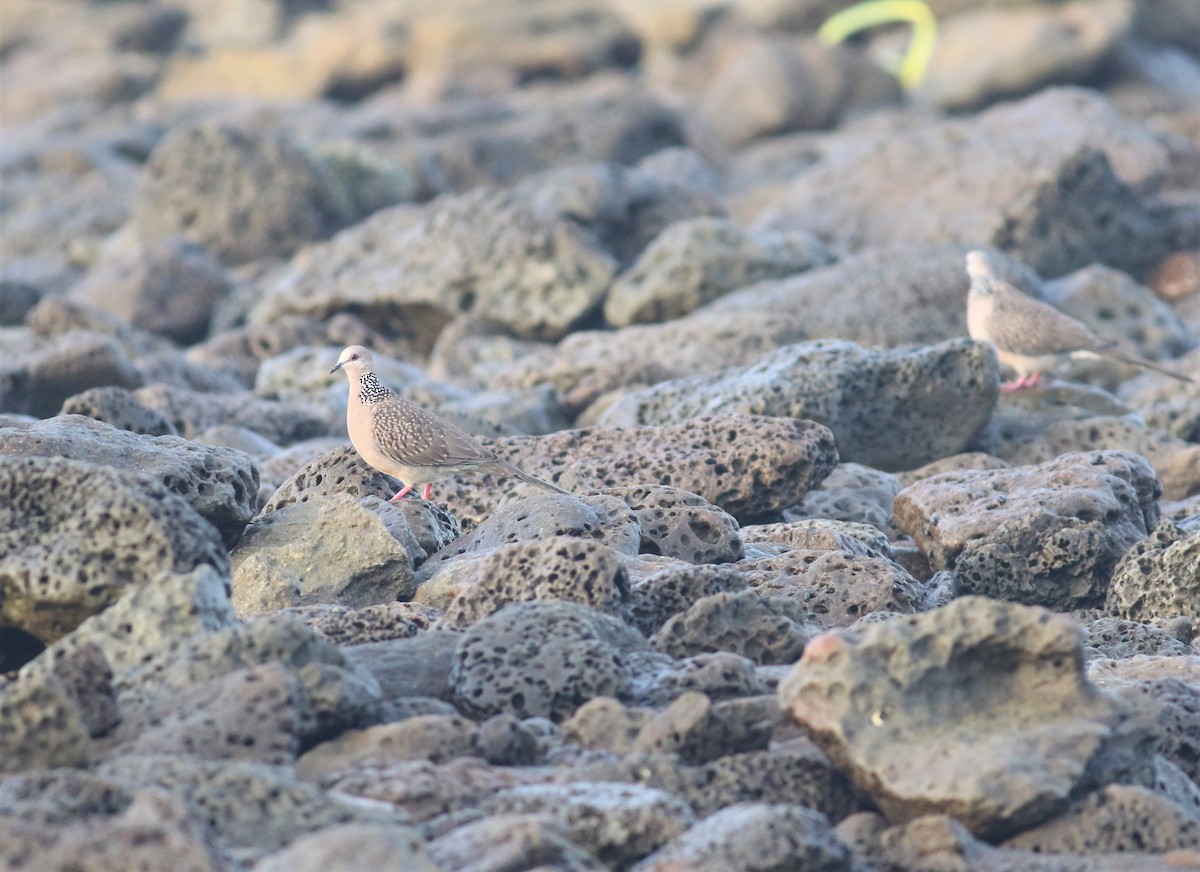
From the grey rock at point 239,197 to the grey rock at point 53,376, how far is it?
848cm

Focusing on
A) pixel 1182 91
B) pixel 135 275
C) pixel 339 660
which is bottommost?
pixel 1182 91

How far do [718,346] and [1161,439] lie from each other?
3.98 meters

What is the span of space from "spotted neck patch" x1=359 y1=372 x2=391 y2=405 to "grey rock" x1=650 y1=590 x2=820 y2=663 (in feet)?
11.0

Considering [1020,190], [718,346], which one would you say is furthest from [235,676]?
[1020,190]

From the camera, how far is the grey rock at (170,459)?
789 centimetres

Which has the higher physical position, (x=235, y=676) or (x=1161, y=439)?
(x=235, y=676)

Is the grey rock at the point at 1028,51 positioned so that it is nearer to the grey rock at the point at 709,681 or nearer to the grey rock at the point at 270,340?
the grey rock at the point at 270,340

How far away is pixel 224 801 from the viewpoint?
17.1 feet

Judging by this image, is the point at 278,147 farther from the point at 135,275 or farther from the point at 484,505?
the point at 484,505

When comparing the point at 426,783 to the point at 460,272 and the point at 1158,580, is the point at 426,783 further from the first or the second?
the point at 460,272

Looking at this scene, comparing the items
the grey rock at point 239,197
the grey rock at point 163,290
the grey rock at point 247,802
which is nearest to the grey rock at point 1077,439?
the grey rock at point 247,802

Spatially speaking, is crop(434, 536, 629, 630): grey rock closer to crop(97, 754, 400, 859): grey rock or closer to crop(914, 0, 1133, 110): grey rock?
crop(97, 754, 400, 859): grey rock

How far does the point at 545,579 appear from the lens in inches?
284

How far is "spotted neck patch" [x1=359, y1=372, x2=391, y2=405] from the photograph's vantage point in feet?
32.4
